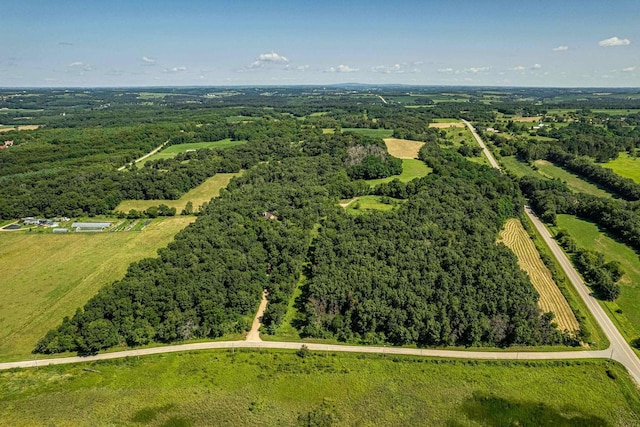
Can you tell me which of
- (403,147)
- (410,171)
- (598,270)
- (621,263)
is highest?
(403,147)

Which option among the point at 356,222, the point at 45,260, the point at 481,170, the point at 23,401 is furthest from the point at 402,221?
the point at 45,260

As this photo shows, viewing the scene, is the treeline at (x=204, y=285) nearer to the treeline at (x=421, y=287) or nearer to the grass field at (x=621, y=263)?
the treeline at (x=421, y=287)

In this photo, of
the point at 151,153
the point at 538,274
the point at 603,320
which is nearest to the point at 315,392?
the point at 603,320

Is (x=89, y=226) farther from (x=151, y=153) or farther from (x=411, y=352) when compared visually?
(x=411, y=352)

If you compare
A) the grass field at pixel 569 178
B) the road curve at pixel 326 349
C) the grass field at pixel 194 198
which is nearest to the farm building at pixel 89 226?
the grass field at pixel 194 198

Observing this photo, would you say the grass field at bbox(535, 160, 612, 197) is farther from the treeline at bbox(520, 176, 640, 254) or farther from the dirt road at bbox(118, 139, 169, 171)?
the dirt road at bbox(118, 139, 169, 171)

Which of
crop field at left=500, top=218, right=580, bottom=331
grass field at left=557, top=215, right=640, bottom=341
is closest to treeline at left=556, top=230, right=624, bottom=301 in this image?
grass field at left=557, top=215, right=640, bottom=341

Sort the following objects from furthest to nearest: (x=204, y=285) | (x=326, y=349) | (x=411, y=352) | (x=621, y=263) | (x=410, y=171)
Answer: (x=410, y=171) < (x=621, y=263) < (x=204, y=285) < (x=326, y=349) < (x=411, y=352)
